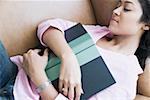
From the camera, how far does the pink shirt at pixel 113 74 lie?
125 centimetres

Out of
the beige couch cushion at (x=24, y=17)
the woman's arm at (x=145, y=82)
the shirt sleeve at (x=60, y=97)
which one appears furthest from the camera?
the woman's arm at (x=145, y=82)

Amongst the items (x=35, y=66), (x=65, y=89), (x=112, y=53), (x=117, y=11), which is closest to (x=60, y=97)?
(x=65, y=89)

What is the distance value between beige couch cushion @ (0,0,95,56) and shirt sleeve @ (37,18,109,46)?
0.04 m

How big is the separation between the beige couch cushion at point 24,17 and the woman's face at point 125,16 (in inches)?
8.5

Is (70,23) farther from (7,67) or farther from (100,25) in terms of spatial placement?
(7,67)

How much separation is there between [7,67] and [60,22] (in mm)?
286

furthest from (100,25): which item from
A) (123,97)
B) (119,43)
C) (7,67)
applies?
(7,67)

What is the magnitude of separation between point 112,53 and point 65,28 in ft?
0.70

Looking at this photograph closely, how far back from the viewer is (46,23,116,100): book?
1.25m

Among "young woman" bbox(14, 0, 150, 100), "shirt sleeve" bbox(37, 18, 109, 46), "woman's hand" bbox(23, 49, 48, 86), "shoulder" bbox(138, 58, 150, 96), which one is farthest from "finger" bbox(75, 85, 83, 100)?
"shoulder" bbox(138, 58, 150, 96)

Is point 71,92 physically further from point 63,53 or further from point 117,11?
point 117,11

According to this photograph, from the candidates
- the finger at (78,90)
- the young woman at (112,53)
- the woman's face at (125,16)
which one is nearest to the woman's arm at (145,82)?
the young woman at (112,53)

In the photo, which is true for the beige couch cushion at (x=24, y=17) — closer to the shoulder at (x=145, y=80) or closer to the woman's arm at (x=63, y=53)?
the woman's arm at (x=63, y=53)

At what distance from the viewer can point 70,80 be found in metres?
1.21
